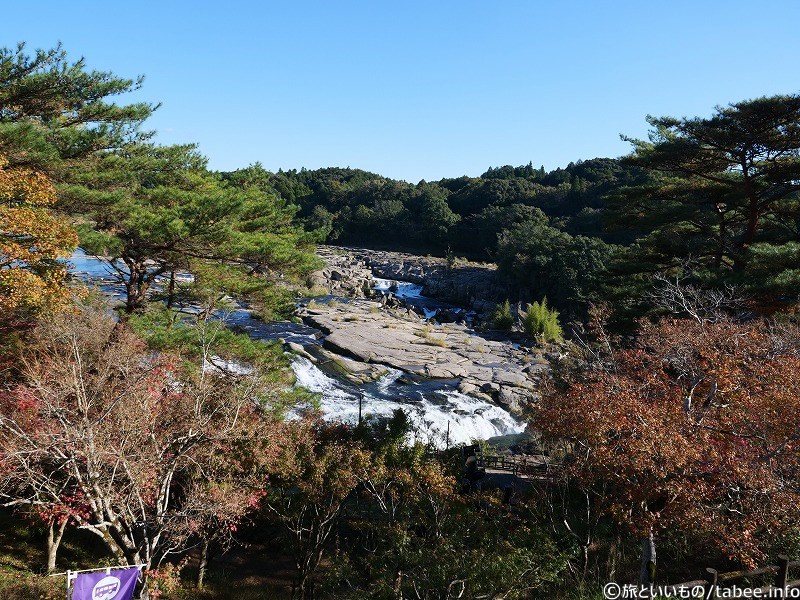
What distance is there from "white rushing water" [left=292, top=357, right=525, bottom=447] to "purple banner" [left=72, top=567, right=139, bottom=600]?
12829 millimetres

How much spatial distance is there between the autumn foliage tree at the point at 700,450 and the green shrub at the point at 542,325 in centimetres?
2240

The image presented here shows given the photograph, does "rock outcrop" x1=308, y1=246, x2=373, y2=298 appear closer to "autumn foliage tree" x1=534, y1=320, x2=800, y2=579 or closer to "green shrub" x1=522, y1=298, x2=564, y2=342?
"green shrub" x1=522, y1=298, x2=564, y2=342

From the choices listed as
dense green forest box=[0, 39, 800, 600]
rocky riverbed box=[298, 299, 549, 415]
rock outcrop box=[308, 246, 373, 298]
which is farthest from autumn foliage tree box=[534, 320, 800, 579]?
rock outcrop box=[308, 246, 373, 298]

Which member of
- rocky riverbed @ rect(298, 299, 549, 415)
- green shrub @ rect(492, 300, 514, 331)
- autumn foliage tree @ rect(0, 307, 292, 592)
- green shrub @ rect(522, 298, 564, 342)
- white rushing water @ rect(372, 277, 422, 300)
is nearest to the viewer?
autumn foliage tree @ rect(0, 307, 292, 592)

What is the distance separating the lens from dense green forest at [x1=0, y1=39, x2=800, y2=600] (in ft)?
23.7

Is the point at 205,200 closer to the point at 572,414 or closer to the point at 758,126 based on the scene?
the point at 572,414

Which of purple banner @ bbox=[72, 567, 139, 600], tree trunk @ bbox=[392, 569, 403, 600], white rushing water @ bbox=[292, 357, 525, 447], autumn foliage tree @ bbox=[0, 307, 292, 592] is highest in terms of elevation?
autumn foliage tree @ bbox=[0, 307, 292, 592]

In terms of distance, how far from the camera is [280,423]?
10688 millimetres

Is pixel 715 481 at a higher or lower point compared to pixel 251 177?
lower

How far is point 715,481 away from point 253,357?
9560mm

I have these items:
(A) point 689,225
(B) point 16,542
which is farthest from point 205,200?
(A) point 689,225

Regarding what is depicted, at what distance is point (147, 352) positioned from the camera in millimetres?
11844

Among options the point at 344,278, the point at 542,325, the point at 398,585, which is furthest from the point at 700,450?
the point at 344,278

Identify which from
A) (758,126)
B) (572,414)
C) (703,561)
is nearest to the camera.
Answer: (572,414)
